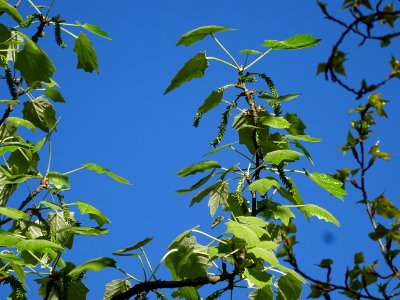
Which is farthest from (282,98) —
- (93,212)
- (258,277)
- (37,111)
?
(37,111)

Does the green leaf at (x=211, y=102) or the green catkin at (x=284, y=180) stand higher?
the green leaf at (x=211, y=102)

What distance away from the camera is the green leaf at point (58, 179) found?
12.4ft

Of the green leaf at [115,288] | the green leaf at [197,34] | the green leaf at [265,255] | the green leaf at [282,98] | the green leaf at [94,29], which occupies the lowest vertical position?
the green leaf at [115,288]

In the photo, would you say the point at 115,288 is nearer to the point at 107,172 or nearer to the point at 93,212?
the point at 93,212

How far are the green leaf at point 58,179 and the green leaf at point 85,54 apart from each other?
111 centimetres

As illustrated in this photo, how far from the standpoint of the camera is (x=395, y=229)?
3.10 metres

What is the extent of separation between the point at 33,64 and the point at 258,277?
2024 millimetres

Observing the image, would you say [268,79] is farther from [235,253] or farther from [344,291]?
[344,291]

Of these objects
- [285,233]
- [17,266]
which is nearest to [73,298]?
[17,266]

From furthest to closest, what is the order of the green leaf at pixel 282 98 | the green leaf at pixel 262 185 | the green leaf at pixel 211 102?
1. the green leaf at pixel 211 102
2. the green leaf at pixel 282 98
3. the green leaf at pixel 262 185

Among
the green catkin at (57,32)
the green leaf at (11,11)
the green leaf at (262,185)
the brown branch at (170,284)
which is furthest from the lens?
the green catkin at (57,32)

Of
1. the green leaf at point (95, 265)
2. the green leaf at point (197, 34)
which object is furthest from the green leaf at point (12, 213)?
the green leaf at point (197, 34)

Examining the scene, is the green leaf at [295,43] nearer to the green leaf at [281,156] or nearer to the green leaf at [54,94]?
the green leaf at [281,156]

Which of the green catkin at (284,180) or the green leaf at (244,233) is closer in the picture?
the green leaf at (244,233)
